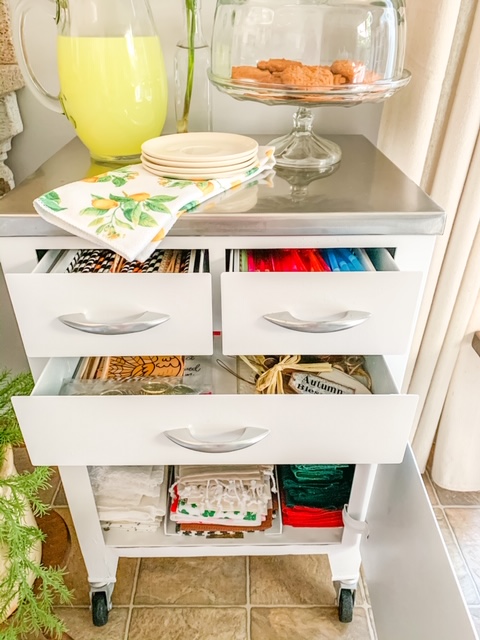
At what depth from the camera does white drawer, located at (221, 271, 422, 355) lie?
735 millimetres

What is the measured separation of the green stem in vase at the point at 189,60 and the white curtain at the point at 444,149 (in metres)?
0.38

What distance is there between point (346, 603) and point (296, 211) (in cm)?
78

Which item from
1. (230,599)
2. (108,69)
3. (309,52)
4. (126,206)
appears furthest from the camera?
(230,599)

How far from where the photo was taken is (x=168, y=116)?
1.17m

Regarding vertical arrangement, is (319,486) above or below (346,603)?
above

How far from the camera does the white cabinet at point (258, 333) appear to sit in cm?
74

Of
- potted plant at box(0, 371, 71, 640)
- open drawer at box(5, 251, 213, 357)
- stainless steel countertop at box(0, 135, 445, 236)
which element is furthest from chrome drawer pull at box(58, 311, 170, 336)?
potted plant at box(0, 371, 71, 640)

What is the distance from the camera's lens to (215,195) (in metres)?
0.80

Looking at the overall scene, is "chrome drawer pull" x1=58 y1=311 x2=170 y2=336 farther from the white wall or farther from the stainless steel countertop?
the white wall

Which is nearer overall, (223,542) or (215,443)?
(215,443)

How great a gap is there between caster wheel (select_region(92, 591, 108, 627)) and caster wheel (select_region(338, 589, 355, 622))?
0.46 metres

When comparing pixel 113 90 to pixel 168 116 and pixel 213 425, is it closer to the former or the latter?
pixel 168 116

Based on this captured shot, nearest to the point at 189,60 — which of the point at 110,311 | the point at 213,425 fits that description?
the point at 110,311

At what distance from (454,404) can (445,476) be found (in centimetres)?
21
